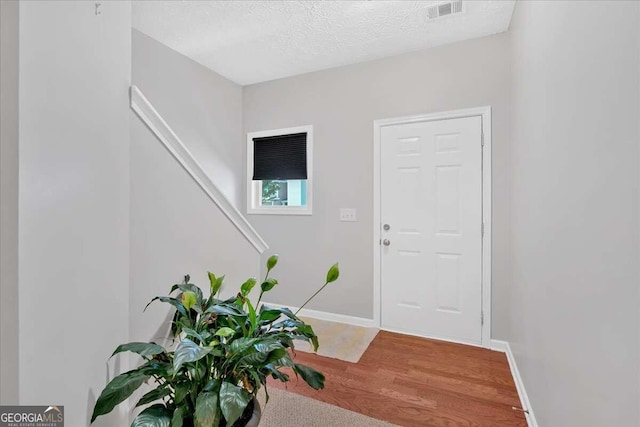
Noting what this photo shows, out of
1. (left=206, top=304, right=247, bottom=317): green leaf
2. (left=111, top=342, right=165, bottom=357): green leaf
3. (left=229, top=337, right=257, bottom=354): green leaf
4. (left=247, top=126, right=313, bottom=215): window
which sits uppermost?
(left=247, top=126, right=313, bottom=215): window

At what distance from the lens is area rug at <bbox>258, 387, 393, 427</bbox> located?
5.46 ft

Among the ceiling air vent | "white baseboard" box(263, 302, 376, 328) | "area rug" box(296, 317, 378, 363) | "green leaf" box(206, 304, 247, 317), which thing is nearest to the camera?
"green leaf" box(206, 304, 247, 317)

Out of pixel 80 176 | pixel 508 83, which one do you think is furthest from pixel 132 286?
pixel 508 83

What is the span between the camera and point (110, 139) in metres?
1.12

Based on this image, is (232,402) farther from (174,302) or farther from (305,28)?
(305,28)

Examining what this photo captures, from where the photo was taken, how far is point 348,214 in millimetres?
3205

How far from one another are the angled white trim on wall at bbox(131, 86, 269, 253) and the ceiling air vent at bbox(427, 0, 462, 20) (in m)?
2.14

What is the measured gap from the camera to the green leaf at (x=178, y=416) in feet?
2.94

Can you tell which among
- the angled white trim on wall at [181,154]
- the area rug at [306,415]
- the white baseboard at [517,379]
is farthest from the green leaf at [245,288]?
the white baseboard at [517,379]

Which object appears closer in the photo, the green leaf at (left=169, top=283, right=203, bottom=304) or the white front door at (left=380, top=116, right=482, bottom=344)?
the green leaf at (left=169, top=283, right=203, bottom=304)

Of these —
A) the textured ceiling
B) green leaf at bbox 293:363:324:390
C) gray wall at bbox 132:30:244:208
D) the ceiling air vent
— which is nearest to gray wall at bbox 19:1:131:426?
green leaf at bbox 293:363:324:390

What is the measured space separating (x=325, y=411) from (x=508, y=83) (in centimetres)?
290

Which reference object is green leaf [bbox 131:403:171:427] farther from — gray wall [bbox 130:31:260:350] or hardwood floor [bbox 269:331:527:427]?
hardwood floor [bbox 269:331:527:427]
